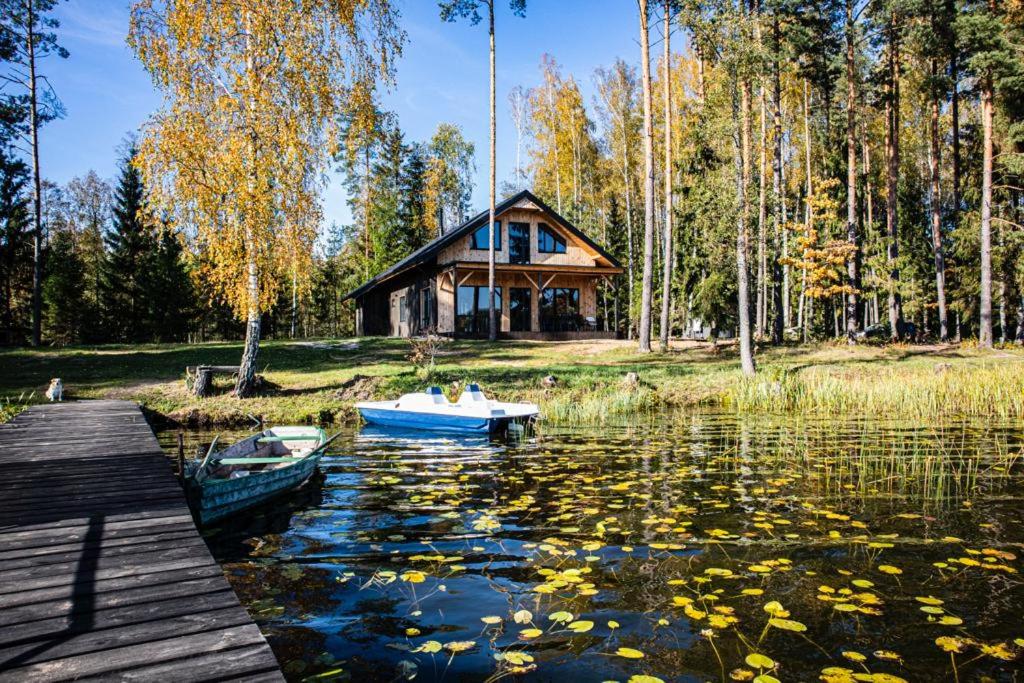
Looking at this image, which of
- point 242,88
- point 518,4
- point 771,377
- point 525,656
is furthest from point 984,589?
point 518,4

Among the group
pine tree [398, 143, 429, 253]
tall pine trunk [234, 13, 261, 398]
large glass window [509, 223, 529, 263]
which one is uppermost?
pine tree [398, 143, 429, 253]

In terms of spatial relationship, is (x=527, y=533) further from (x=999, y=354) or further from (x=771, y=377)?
(x=999, y=354)

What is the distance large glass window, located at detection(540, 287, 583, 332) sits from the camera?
31.8m

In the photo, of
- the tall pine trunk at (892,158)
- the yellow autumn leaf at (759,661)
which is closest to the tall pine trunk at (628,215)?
the tall pine trunk at (892,158)

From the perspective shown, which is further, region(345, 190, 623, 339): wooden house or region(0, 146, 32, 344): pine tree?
region(0, 146, 32, 344): pine tree

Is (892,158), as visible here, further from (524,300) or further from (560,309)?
(524,300)

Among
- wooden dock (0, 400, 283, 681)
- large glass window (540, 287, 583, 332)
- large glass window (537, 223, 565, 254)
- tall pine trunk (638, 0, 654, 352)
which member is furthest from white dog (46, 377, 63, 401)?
large glass window (537, 223, 565, 254)

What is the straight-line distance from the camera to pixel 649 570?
4.59 metres

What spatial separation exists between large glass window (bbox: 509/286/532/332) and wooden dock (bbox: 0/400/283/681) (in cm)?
2493

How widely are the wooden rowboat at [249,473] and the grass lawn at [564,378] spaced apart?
513 centimetres

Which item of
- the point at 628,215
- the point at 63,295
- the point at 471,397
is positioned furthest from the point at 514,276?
the point at 63,295

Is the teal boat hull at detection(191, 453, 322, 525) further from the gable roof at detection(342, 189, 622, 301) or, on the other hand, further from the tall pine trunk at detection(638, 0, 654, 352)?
the gable roof at detection(342, 189, 622, 301)

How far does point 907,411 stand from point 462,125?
41166 mm

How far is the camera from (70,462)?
7066 mm
